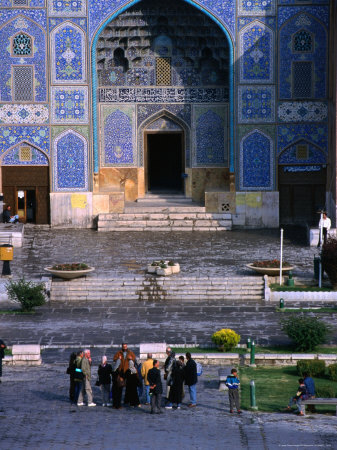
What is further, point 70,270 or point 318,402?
point 70,270

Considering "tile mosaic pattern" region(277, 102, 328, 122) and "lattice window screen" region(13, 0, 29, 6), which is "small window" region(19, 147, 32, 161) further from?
"tile mosaic pattern" region(277, 102, 328, 122)

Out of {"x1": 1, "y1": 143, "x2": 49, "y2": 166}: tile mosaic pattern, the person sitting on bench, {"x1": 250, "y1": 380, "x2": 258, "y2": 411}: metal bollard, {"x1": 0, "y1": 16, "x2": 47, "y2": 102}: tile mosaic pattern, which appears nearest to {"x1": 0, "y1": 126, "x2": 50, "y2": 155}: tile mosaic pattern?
{"x1": 1, "y1": 143, "x2": 49, "y2": 166}: tile mosaic pattern

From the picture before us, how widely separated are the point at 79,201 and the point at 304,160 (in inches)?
264

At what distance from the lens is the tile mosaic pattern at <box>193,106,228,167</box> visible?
3256 centimetres

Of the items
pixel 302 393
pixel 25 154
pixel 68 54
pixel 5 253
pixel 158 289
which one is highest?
pixel 68 54

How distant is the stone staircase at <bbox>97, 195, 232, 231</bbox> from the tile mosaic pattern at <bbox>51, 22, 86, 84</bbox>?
4.11 meters

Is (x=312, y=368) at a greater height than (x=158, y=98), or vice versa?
(x=158, y=98)

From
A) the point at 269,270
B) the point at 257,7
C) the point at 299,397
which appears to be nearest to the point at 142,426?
the point at 299,397

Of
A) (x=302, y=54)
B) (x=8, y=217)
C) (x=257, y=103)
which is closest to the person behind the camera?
(x=8, y=217)

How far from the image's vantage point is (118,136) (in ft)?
107

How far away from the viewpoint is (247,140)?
102 ft

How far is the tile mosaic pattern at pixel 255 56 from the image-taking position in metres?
30.9

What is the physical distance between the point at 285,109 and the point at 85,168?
240 inches

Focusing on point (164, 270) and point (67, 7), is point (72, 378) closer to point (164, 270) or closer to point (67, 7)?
point (164, 270)
